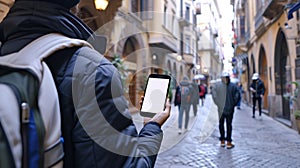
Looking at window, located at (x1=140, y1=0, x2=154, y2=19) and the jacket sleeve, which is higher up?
window, located at (x1=140, y1=0, x2=154, y2=19)

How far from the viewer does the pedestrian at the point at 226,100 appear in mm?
6082

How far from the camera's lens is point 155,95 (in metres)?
1.39

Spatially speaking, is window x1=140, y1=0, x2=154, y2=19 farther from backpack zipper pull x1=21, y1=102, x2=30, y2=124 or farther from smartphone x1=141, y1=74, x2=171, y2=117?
backpack zipper pull x1=21, y1=102, x2=30, y2=124

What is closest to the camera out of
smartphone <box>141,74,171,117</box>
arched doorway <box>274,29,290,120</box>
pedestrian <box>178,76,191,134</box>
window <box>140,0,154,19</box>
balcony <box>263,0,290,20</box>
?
smartphone <box>141,74,171,117</box>

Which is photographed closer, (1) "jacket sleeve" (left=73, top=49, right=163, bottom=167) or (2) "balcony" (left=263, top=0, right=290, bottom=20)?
(1) "jacket sleeve" (left=73, top=49, right=163, bottom=167)

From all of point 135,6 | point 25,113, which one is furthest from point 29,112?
point 135,6

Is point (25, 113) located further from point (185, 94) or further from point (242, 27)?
point (242, 27)

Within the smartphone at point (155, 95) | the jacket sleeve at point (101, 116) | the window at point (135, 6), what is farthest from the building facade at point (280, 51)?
the jacket sleeve at point (101, 116)

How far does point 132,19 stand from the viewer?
12.9m

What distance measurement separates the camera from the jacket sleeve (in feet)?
2.90

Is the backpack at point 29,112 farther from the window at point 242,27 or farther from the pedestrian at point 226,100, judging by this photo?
the window at point 242,27

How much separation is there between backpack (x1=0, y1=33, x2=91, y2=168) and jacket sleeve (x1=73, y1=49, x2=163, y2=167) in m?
0.09

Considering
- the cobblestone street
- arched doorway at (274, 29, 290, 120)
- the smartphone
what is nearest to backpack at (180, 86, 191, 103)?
the cobblestone street

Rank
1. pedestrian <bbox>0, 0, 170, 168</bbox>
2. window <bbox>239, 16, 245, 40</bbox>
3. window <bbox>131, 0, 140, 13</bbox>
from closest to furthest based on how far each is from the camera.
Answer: pedestrian <bbox>0, 0, 170, 168</bbox> < window <bbox>131, 0, 140, 13</bbox> < window <bbox>239, 16, 245, 40</bbox>
